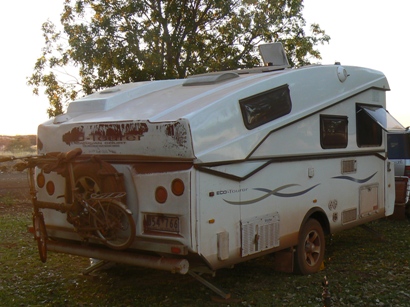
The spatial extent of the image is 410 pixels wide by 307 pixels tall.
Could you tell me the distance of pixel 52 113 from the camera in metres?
17.7

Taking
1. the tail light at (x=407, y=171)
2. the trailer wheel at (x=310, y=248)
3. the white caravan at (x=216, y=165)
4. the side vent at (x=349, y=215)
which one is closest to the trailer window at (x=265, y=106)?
the white caravan at (x=216, y=165)

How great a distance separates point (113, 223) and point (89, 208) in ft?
1.01

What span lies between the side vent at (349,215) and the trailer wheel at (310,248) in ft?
2.22

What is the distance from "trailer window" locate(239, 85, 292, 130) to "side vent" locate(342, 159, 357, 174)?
1.72 meters

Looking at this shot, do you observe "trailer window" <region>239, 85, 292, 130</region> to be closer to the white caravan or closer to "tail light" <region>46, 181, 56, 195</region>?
the white caravan

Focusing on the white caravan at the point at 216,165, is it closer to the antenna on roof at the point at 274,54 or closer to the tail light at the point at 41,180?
the tail light at the point at 41,180

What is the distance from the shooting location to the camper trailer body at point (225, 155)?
18.0 ft

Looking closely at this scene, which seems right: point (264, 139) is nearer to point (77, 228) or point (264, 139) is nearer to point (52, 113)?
point (77, 228)

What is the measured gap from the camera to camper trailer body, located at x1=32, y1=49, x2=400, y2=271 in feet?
18.0

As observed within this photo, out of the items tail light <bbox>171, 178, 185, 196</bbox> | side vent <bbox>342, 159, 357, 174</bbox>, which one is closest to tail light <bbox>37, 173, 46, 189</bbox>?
tail light <bbox>171, 178, 185, 196</bbox>

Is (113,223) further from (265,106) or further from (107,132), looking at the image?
(265,106)

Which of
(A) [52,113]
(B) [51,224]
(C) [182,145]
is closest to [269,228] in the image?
(C) [182,145]

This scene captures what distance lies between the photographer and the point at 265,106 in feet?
21.1

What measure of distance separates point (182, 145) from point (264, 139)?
52.6 inches
